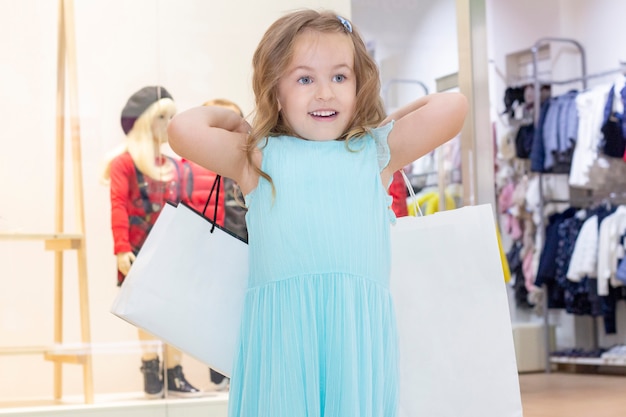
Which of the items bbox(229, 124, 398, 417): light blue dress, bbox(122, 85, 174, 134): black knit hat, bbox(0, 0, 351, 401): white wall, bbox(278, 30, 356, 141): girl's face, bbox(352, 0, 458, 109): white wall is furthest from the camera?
bbox(352, 0, 458, 109): white wall

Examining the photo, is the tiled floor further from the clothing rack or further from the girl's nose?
the girl's nose

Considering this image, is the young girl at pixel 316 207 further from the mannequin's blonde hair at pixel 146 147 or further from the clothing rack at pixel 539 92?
the clothing rack at pixel 539 92

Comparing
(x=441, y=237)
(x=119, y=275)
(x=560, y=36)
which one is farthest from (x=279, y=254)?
(x=560, y=36)

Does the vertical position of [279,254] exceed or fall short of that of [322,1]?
it falls short

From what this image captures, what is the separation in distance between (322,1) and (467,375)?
6.43 ft

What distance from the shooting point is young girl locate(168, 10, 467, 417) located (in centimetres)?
142

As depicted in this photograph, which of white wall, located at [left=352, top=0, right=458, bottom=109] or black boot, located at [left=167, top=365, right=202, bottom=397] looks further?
white wall, located at [left=352, top=0, right=458, bottom=109]

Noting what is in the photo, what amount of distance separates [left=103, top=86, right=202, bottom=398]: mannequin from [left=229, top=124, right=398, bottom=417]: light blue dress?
1.47m

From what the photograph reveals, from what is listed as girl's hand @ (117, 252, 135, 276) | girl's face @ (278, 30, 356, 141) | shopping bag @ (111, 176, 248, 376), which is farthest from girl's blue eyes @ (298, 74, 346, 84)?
girl's hand @ (117, 252, 135, 276)

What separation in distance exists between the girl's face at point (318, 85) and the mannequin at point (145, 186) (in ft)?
4.98

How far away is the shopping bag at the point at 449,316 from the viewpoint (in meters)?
1.71

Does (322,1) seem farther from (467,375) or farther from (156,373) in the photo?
(467,375)

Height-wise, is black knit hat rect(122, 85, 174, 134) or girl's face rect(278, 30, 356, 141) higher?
black knit hat rect(122, 85, 174, 134)

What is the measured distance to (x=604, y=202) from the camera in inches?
229
